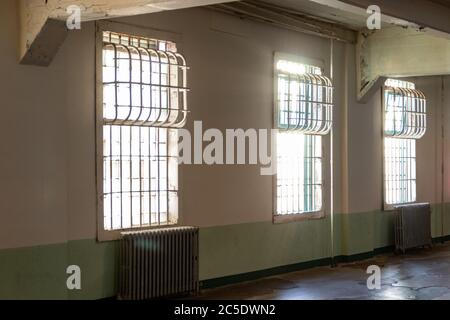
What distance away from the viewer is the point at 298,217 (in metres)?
7.91

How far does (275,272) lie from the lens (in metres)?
7.55

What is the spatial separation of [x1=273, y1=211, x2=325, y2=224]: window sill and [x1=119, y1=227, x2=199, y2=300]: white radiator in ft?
5.22

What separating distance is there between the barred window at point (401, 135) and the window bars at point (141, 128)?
4329 millimetres

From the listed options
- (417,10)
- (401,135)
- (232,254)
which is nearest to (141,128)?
(232,254)

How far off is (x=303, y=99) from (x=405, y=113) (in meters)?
2.65

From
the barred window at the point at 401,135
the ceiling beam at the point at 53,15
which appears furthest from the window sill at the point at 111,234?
the barred window at the point at 401,135

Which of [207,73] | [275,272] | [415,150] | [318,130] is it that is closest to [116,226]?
[207,73]

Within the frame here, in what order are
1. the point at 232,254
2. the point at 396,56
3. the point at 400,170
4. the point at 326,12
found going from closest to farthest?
1. the point at 232,254
2. the point at 326,12
3. the point at 396,56
4. the point at 400,170

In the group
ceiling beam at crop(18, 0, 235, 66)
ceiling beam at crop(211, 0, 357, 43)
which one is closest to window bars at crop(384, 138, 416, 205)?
ceiling beam at crop(211, 0, 357, 43)

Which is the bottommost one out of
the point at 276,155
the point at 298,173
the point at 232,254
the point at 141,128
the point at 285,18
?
the point at 232,254

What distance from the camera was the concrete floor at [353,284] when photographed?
6.51 m

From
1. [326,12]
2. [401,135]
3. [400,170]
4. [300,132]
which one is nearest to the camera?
[326,12]

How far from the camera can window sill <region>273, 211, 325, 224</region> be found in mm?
7602

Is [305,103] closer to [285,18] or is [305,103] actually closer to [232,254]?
[285,18]
